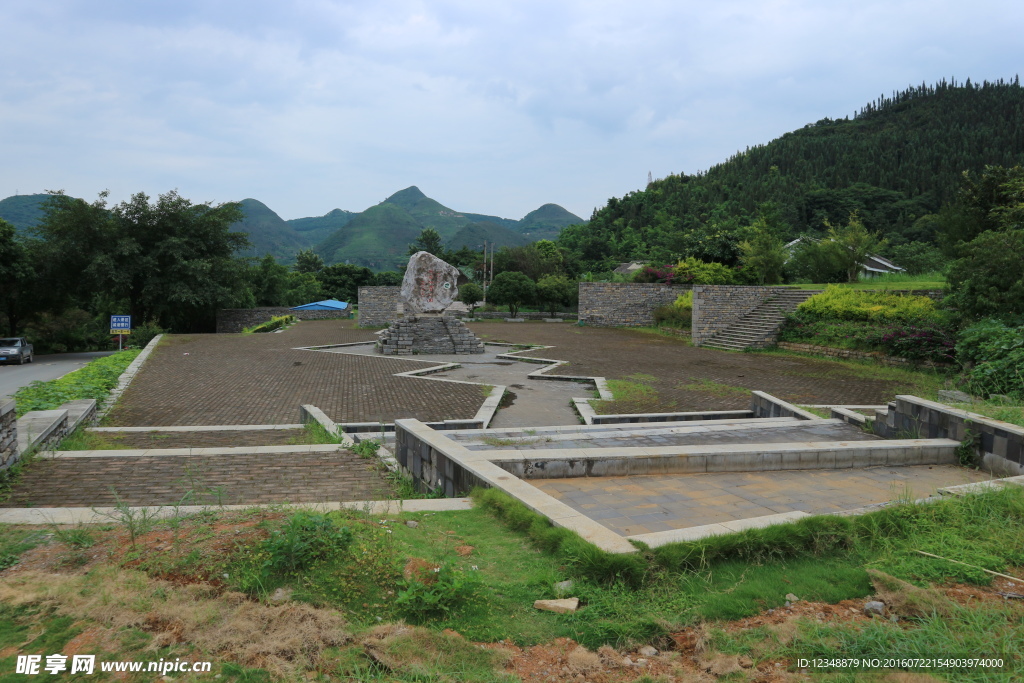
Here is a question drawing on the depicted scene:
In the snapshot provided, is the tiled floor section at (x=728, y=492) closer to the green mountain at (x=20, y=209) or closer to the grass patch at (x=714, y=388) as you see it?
the grass patch at (x=714, y=388)

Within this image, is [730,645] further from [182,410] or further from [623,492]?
[182,410]

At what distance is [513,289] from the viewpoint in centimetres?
3684

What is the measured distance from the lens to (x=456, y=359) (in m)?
18.4

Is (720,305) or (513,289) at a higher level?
(513,289)

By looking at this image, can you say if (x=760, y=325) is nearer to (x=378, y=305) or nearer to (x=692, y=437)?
(x=692, y=437)

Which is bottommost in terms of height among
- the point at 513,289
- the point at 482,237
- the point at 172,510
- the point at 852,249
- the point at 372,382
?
the point at 372,382

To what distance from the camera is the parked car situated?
22.7m

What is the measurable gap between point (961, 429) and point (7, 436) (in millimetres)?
9178

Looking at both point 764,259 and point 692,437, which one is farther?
point 764,259

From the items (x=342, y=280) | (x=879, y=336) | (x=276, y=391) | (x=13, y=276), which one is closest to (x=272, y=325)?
(x=13, y=276)

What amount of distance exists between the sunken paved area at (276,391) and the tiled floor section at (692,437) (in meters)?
3.49

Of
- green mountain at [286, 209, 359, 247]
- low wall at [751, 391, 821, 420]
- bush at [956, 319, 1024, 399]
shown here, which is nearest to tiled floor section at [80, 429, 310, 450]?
low wall at [751, 391, 821, 420]

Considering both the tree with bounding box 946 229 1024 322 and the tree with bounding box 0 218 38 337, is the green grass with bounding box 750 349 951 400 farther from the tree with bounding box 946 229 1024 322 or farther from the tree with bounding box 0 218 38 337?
the tree with bounding box 0 218 38 337

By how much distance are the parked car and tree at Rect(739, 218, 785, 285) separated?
29.0 metres
